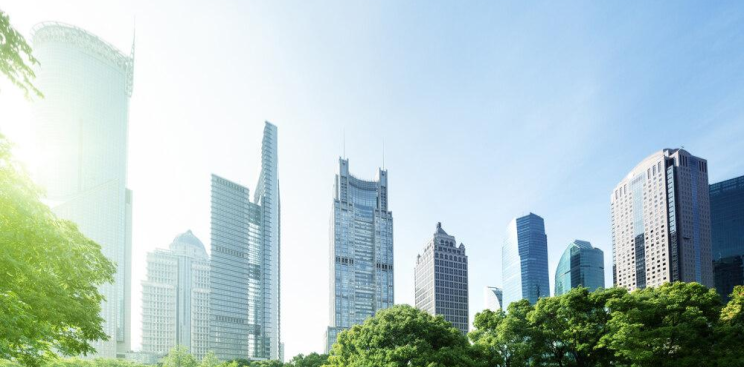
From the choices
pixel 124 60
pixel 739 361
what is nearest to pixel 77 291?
pixel 739 361

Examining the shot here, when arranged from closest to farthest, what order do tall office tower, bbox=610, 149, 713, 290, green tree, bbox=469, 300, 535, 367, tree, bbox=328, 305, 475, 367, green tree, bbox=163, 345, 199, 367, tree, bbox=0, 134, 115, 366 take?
tree, bbox=0, 134, 115, 366, tree, bbox=328, 305, 475, 367, green tree, bbox=469, 300, 535, 367, green tree, bbox=163, 345, 199, 367, tall office tower, bbox=610, 149, 713, 290

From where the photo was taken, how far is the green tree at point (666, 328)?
29.9 m

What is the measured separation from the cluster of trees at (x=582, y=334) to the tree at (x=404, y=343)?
7cm

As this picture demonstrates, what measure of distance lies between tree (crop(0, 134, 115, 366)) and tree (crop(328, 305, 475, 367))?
23.0 m

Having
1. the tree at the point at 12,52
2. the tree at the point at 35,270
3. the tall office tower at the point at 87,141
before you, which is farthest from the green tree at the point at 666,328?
the tall office tower at the point at 87,141

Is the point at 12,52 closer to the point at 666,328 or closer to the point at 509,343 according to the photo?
the point at 509,343

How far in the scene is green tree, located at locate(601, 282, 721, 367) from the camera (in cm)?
2986

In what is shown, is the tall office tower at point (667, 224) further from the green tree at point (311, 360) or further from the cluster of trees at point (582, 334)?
the cluster of trees at point (582, 334)

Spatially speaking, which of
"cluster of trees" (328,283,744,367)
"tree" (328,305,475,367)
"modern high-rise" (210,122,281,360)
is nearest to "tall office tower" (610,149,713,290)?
"modern high-rise" (210,122,281,360)

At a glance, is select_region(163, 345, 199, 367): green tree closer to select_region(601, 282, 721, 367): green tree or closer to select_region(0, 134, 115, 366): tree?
select_region(601, 282, 721, 367): green tree

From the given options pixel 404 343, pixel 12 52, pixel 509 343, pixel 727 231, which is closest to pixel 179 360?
pixel 404 343

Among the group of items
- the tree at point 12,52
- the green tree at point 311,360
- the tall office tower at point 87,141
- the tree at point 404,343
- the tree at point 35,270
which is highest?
the tall office tower at point 87,141

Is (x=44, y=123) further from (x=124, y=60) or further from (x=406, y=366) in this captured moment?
(x=406, y=366)

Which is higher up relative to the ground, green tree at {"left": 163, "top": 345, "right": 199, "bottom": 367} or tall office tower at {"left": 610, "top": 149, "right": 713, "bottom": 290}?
tall office tower at {"left": 610, "top": 149, "right": 713, "bottom": 290}
